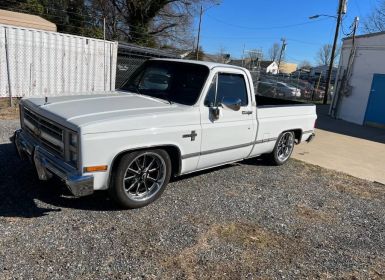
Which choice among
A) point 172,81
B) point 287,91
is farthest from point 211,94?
point 287,91

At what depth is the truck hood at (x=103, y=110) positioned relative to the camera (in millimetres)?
3643

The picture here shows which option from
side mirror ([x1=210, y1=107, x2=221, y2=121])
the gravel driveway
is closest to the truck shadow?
the gravel driveway

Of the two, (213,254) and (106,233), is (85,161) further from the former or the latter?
(213,254)

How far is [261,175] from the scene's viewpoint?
6.17 m

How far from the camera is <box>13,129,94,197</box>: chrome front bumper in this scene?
354 cm

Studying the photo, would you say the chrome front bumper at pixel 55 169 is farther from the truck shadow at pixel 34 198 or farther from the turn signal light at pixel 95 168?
the truck shadow at pixel 34 198

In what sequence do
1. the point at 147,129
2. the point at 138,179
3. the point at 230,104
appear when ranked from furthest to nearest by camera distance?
the point at 230,104 < the point at 138,179 < the point at 147,129

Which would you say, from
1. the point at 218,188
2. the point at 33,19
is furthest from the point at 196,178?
the point at 33,19

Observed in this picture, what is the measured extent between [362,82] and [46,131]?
46.3 feet

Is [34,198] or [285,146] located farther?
[285,146]

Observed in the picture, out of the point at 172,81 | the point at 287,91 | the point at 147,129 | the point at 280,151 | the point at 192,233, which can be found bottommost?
the point at 287,91

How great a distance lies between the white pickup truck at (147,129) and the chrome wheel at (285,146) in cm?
83

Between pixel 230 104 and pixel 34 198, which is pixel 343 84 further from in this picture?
pixel 34 198

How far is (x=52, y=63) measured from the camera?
11938 millimetres
